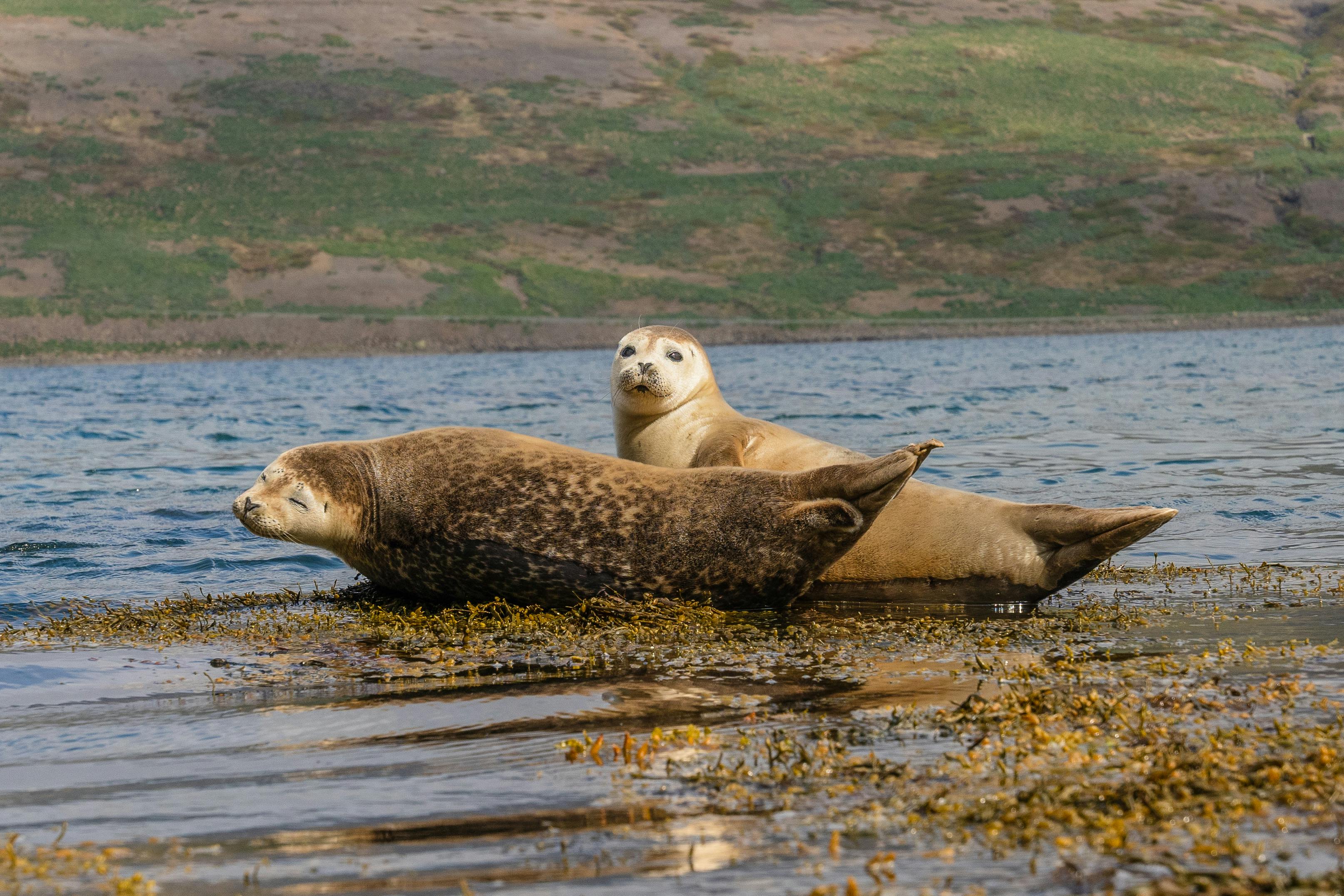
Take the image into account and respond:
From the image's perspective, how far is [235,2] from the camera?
496 ft

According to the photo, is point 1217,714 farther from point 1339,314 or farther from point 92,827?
point 1339,314

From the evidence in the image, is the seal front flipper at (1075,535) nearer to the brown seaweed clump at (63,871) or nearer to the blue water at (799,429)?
the blue water at (799,429)

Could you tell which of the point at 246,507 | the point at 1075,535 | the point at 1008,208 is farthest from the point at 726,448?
the point at 1008,208

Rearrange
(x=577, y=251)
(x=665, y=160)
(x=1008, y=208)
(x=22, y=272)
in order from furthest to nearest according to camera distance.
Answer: (x=665, y=160) < (x=1008, y=208) < (x=577, y=251) < (x=22, y=272)

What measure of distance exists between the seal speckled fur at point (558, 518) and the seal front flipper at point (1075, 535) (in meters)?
1.22

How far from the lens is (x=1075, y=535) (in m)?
8.02

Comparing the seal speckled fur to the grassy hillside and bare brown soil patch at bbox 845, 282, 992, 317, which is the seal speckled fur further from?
bare brown soil patch at bbox 845, 282, 992, 317

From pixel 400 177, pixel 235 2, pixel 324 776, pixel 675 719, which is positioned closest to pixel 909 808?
pixel 675 719

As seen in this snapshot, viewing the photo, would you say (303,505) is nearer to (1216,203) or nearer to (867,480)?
(867,480)

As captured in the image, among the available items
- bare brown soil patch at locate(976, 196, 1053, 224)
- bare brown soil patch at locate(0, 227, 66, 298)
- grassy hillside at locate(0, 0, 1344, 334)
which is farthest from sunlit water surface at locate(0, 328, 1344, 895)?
bare brown soil patch at locate(976, 196, 1053, 224)

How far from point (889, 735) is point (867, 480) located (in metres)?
2.45

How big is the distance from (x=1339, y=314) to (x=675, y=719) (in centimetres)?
9262

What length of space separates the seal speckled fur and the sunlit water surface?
1135 millimetres

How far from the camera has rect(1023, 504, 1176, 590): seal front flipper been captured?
307 inches
